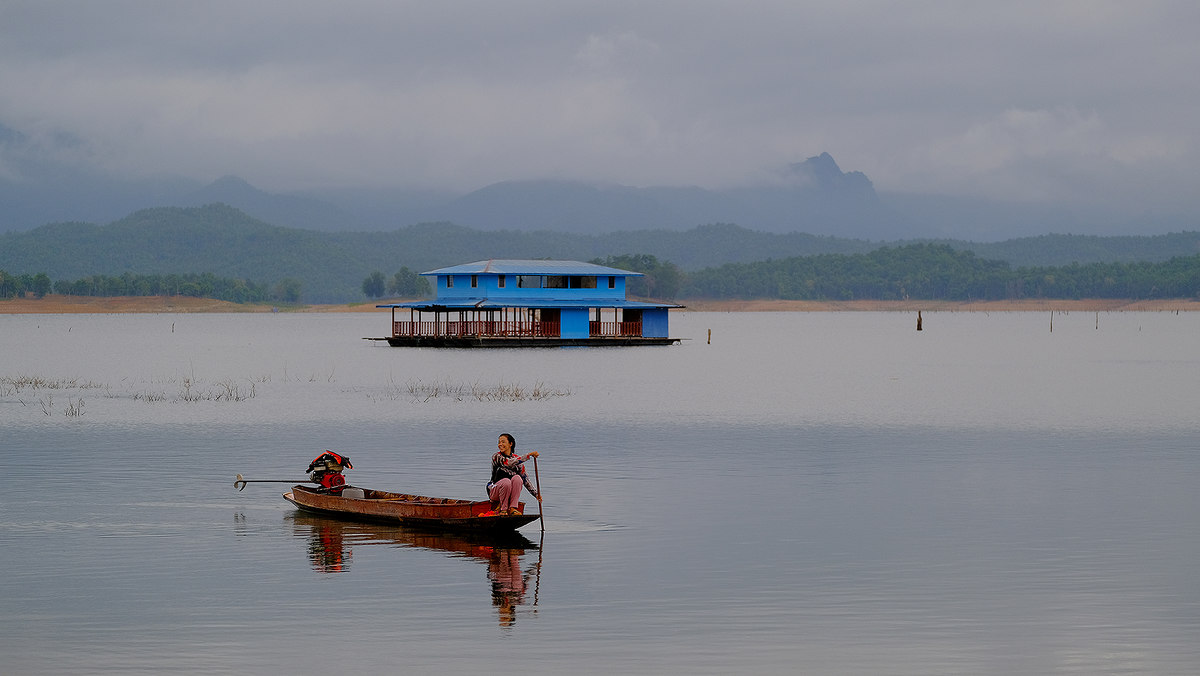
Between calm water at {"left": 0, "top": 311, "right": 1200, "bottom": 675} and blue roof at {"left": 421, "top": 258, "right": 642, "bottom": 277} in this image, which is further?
blue roof at {"left": 421, "top": 258, "right": 642, "bottom": 277}

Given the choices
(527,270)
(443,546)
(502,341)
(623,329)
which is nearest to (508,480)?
(443,546)

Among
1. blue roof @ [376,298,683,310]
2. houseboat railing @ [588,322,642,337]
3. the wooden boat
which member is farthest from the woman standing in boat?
houseboat railing @ [588,322,642,337]

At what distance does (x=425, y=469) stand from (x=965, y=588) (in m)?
16.1

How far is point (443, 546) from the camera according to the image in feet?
75.9

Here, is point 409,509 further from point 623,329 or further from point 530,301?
point 623,329

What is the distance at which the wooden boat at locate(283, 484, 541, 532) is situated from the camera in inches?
918

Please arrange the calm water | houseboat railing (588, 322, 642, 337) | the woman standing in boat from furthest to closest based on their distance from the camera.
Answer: houseboat railing (588, 322, 642, 337), the woman standing in boat, the calm water

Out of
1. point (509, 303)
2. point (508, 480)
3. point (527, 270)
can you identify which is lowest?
point (508, 480)

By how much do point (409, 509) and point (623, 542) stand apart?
11.8 ft

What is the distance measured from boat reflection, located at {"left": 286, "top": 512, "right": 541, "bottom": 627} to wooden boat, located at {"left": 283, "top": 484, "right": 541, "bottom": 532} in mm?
181

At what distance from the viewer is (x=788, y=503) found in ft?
92.5

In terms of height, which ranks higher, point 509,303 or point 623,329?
point 509,303

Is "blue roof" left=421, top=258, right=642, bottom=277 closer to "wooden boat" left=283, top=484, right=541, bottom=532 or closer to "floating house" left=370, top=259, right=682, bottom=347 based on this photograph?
"floating house" left=370, top=259, right=682, bottom=347

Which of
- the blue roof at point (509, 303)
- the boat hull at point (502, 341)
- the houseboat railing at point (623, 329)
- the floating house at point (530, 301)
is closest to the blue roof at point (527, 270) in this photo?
the floating house at point (530, 301)
